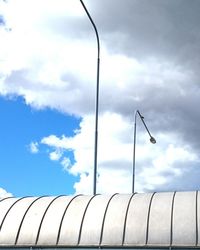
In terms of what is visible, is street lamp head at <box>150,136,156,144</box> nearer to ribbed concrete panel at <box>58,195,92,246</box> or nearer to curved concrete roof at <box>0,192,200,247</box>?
curved concrete roof at <box>0,192,200,247</box>

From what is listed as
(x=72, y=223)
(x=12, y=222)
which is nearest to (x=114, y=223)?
(x=72, y=223)

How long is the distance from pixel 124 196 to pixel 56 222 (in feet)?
9.79

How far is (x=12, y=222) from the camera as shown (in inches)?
823

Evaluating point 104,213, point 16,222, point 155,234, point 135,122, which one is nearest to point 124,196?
point 104,213

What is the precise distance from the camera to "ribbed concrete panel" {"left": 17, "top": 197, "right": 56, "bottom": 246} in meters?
20.1

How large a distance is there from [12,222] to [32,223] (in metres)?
0.88

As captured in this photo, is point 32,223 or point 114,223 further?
point 32,223

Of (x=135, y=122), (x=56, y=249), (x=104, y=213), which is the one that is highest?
(x=135, y=122)

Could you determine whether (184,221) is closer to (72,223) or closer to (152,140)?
(72,223)

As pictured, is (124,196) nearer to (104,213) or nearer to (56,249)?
(104,213)

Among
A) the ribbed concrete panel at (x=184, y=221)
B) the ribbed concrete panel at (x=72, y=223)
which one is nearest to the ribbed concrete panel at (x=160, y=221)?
the ribbed concrete panel at (x=184, y=221)

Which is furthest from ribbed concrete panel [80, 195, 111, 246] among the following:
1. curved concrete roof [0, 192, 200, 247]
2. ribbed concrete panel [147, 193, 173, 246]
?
ribbed concrete panel [147, 193, 173, 246]

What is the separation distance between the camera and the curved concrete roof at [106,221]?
18.9 metres

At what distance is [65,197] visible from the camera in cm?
2217
